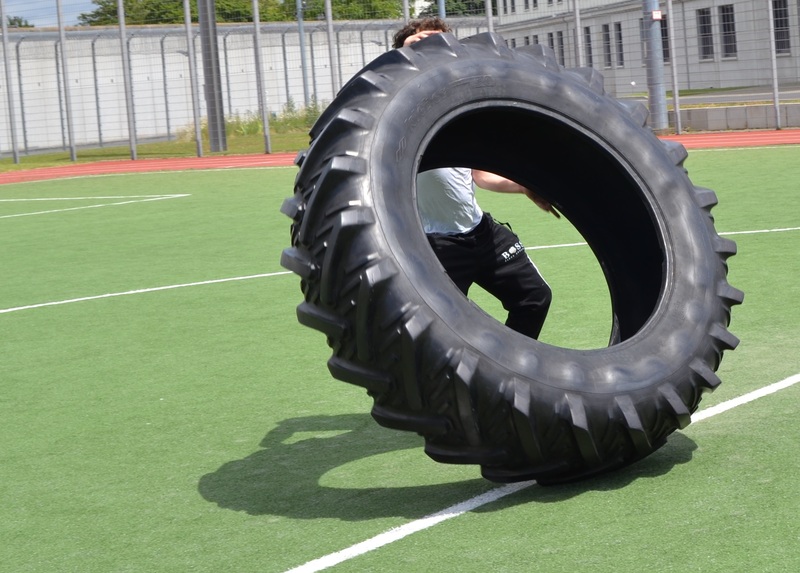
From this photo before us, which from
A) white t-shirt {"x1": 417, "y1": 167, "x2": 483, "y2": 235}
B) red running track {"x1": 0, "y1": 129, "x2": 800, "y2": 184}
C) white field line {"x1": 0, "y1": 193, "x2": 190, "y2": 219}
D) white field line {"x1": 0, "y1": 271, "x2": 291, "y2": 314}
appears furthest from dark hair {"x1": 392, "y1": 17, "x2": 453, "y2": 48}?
red running track {"x1": 0, "y1": 129, "x2": 800, "y2": 184}

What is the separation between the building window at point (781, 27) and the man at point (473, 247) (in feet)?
63.5

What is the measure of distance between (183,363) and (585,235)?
2557mm

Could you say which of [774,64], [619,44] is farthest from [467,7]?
[774,64]

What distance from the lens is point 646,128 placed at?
18.3 feet

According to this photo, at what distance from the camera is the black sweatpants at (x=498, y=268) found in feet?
18.9

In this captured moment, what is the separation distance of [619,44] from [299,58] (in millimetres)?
12699

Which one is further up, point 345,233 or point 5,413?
point 345,233

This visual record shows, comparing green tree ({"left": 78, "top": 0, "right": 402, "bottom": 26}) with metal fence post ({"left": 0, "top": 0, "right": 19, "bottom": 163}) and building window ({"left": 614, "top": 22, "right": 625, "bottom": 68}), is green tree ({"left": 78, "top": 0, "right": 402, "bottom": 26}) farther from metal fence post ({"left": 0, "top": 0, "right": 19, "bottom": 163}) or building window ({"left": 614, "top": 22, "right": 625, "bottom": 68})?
building window ({"left": 614, "top": 22, "right": 625, "bottom": 68})

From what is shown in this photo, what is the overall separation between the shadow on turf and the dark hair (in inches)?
74.1

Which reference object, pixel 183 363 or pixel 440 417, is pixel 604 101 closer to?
pixel 440 417

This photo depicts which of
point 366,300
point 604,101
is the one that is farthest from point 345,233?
point 604,101

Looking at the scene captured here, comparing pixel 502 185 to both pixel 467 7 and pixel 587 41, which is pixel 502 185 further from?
pixel 467 7

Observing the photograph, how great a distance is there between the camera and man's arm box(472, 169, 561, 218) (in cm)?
619

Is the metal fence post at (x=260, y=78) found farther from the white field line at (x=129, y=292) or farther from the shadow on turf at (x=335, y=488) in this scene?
the shadow on turf at (x=335, y=488)
